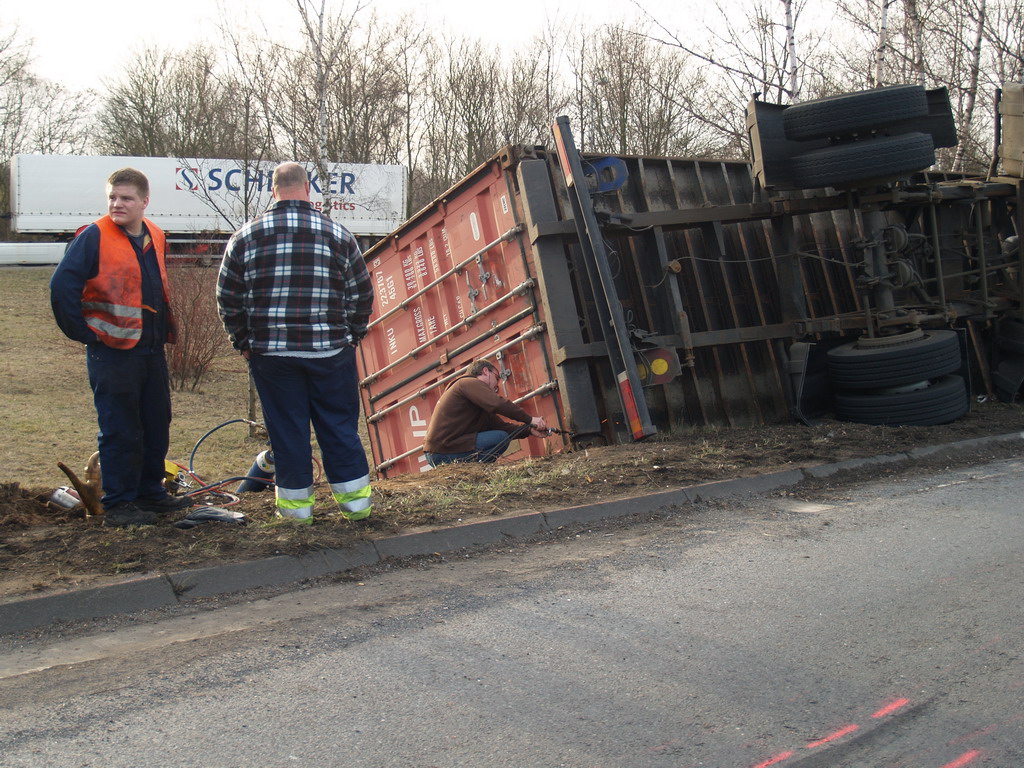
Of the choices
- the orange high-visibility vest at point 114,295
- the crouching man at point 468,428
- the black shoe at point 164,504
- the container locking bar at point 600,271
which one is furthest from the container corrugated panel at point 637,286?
→ the orange high-visibility vest at point 114,295

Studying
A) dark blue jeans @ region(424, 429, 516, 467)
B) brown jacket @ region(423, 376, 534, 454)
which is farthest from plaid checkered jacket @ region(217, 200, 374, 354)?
dark blue jeans @ region(424, 429, 516, 467)

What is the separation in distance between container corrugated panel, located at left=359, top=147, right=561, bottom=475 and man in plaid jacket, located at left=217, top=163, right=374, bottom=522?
3.21 m

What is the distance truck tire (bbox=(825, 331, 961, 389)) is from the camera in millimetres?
8359

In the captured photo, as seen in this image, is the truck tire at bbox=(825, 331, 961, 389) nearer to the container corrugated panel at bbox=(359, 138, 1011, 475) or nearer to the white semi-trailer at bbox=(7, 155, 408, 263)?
the container corrugated panel at bbox=(359, 138, 1011, 475)

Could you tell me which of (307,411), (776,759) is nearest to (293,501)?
(307,411)

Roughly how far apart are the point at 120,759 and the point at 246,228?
3.01 meters

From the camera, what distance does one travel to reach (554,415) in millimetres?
8477

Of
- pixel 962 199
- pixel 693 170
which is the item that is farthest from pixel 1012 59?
pixel 693 170

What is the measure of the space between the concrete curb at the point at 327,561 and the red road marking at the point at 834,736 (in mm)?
2641

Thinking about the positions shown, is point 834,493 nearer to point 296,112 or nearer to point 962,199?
point 962,199

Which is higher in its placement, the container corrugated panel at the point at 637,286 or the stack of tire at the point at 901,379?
the container corrugated panel at the point at 637,286

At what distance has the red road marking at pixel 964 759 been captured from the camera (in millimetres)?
2846

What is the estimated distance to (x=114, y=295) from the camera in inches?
203

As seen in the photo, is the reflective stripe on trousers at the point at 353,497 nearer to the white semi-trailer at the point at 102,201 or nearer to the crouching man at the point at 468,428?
the crouching man at the point at 468,428
